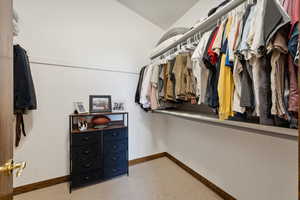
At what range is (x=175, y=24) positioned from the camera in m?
2.49

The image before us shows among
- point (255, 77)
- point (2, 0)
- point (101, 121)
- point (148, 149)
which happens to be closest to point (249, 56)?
point (255, 77)

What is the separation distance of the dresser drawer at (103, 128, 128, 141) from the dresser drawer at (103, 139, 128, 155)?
6cm

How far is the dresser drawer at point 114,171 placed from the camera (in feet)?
6.10

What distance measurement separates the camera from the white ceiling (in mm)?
2096

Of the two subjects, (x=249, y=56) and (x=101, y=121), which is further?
(x=101, y=121)

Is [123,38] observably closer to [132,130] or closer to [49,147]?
[132,130]

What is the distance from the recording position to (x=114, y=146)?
1919 millimetres

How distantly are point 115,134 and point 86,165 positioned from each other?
21.0 inches

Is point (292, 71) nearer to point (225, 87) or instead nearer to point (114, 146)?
point (225, 87)

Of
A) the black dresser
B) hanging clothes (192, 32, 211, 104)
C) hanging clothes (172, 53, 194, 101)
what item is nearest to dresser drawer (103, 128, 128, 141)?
the black dresser

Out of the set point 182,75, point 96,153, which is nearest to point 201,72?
point 182,75

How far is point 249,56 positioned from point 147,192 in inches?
72.0

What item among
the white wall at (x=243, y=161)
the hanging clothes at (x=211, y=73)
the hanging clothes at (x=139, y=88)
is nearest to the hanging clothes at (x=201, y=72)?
the hanging clothes at (x=211, y=73)

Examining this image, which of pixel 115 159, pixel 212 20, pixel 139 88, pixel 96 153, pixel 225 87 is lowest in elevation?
pixel 115 159
